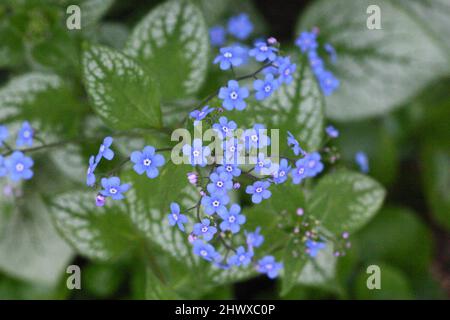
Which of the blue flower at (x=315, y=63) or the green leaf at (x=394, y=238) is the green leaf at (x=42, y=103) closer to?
the blue flower at (x=315, y=63)

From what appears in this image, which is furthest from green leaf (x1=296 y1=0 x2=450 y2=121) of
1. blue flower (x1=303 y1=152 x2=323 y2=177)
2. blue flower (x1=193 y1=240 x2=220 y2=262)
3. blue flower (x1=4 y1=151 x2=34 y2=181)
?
blue flower (x1=4 y1=151 x2=34 y2=181)

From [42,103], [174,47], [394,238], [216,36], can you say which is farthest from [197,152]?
[394,238]

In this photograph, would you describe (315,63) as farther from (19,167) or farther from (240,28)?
(19,167)

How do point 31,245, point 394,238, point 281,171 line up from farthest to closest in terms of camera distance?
point 394,238 < point 31,245 < point 281,171

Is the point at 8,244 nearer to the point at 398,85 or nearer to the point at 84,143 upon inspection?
the point at 84,143

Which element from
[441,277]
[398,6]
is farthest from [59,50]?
[441,277]

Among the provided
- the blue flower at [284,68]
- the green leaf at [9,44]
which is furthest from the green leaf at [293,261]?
the green leaf at [9,44]
